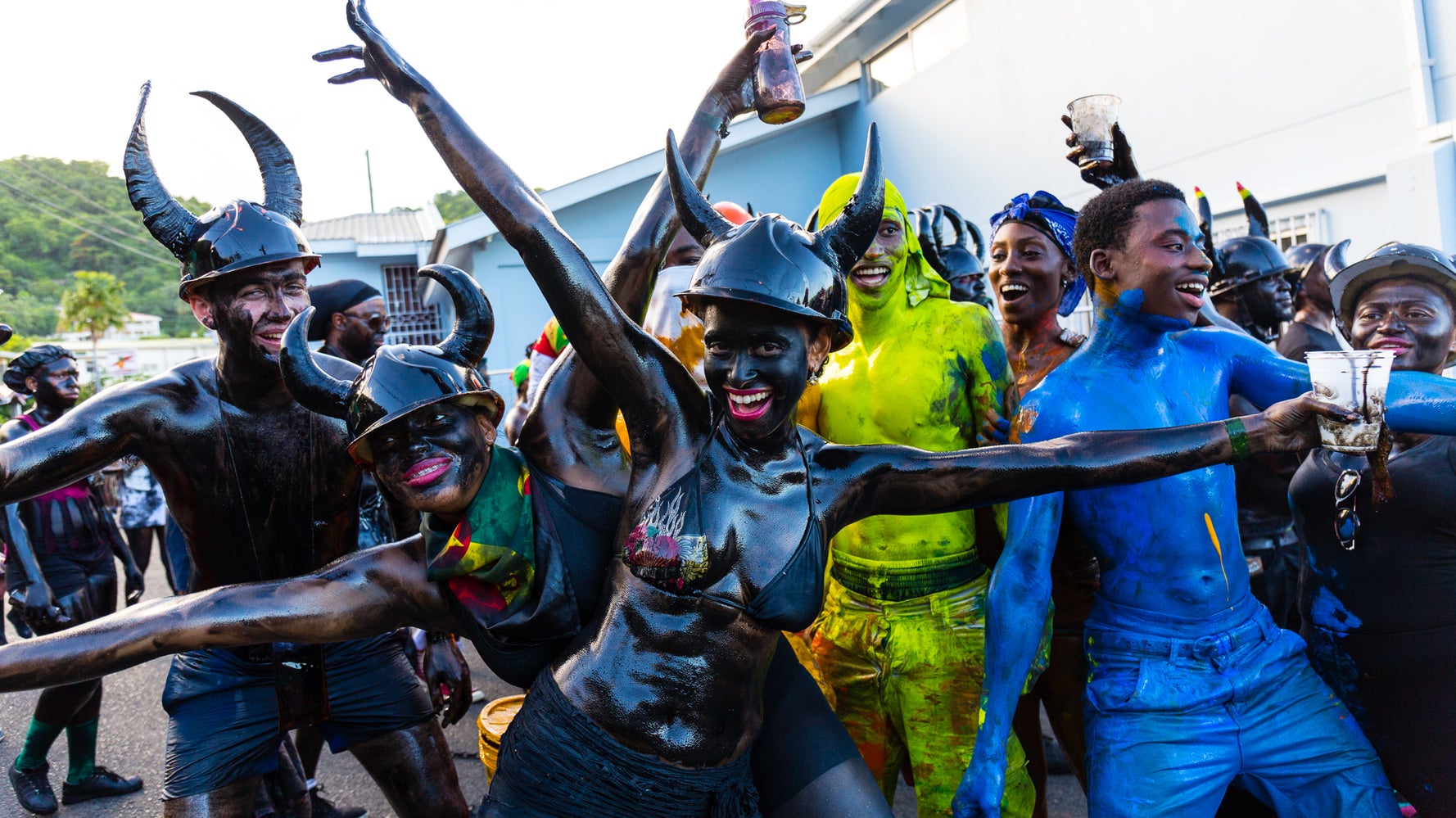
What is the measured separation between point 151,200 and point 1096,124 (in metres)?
3.31

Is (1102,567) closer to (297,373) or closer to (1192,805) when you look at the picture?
(1192,805)

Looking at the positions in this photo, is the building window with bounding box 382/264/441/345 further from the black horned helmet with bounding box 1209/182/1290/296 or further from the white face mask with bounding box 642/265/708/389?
the white face mask with bounding box 642/265/708/389

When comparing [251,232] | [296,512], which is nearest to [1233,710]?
A: [296,512]

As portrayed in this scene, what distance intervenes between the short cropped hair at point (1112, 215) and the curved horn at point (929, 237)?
248cm

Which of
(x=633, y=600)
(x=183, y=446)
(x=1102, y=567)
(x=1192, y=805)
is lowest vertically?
(x=1192, y=805)

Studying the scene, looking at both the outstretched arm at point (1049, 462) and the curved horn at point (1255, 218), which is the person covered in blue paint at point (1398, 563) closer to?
the outstretched arm at point (1049, 462)

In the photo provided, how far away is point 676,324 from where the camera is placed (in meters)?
3.76

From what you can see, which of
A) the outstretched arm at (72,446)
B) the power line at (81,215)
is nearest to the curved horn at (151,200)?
the outstretched arm at (72,446)

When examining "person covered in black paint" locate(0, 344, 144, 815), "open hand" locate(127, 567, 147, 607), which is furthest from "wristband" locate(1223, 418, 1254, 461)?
"open hand" locate(127, 567, 147, 607)

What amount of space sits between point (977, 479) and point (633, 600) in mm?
848

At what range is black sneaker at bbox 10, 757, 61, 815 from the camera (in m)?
4.91

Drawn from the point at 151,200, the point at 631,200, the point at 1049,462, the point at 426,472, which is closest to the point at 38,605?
the point at 151,200

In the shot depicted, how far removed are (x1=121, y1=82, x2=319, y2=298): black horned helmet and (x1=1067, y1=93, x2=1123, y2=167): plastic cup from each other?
2805 millimetres

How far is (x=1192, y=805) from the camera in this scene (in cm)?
241
